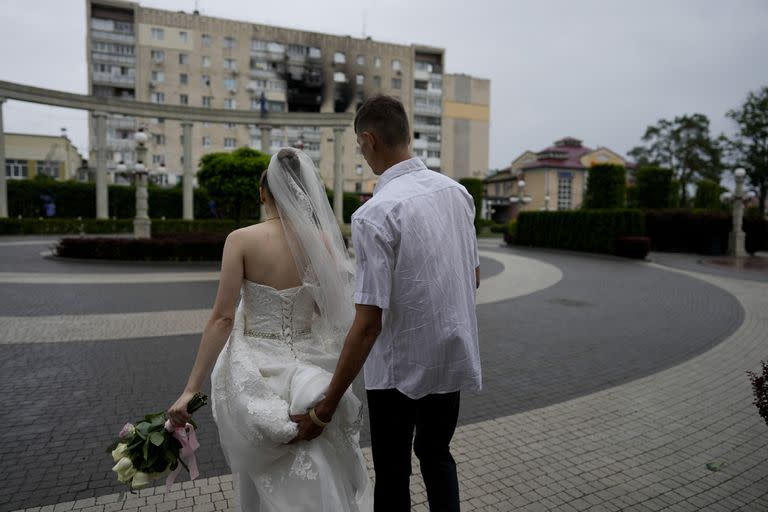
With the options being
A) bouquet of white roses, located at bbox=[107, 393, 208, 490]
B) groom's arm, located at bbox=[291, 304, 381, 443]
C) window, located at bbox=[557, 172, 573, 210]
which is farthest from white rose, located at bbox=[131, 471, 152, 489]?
window, located at bbox=[557, 172, 573, 210]

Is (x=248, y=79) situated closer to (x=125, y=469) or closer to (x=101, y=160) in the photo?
(x=101, y=160)

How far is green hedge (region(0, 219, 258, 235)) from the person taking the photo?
28672 mm

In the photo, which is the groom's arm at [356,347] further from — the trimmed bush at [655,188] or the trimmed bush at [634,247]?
the trimmed bush at [655,188]

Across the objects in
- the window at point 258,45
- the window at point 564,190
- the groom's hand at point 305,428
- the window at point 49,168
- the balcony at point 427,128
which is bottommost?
the groom's hand at point 305,428

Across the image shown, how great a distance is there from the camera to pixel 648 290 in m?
12.5

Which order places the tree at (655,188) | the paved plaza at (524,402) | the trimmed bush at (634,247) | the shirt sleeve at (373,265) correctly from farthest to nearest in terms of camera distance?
the tree at (655,188)
the trimmed bush at (634,247)
the paved plaza at (524,402)
the shirt sleeve at (373,265)

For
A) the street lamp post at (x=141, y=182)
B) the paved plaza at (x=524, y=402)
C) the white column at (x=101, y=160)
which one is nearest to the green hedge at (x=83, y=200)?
the white column at (x=101, y=160)

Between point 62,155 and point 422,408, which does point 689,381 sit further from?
point 62,155

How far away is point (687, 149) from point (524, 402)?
2453 inches

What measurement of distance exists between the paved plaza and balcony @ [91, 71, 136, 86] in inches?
2181

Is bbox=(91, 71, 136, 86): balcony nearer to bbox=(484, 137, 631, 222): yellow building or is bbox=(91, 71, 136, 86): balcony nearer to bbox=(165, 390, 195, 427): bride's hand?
bbox=(484, 137, 631, 222): yellow building

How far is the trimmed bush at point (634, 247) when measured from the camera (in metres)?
21.1

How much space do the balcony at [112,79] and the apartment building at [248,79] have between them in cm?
10

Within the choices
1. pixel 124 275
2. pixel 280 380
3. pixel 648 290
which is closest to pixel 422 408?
pixel 280 380
